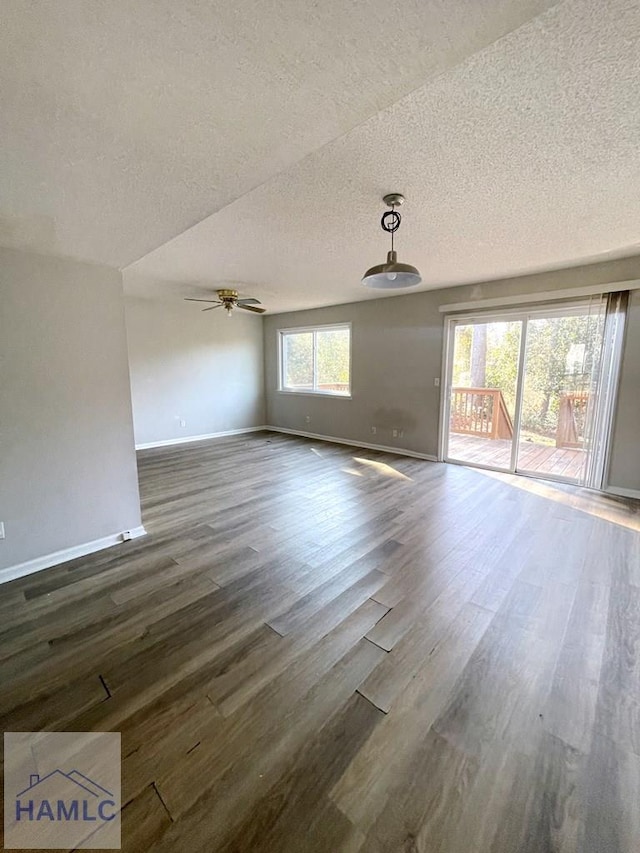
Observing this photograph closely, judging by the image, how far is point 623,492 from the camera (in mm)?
3719

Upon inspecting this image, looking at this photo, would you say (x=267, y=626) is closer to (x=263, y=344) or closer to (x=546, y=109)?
(x=546, y=109)

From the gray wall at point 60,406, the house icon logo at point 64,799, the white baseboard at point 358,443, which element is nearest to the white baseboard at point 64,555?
the gray wall at point 60,406

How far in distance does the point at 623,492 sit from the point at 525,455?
1011mm

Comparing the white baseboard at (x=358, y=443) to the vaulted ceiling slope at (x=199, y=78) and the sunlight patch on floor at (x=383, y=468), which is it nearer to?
the sunlight patch on floor at (x=383, y=468)

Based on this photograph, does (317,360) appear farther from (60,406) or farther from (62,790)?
(62,790)

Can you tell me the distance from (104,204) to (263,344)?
5889 mm

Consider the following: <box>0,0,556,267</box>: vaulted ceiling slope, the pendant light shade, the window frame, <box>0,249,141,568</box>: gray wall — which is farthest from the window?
<box>0,0,556,267</box>: vaulted ceiling slope

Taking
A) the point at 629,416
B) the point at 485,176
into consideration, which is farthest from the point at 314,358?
the point at 485,176

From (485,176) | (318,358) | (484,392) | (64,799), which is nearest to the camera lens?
(64,799)

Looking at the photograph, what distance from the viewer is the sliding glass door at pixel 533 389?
3793 mm

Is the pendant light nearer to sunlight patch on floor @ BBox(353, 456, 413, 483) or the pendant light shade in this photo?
the pendant light shade

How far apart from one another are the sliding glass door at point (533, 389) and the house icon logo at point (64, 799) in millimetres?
4667

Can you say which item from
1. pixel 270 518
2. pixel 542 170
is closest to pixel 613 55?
pixel 542 170

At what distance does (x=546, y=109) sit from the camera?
4.83ft
